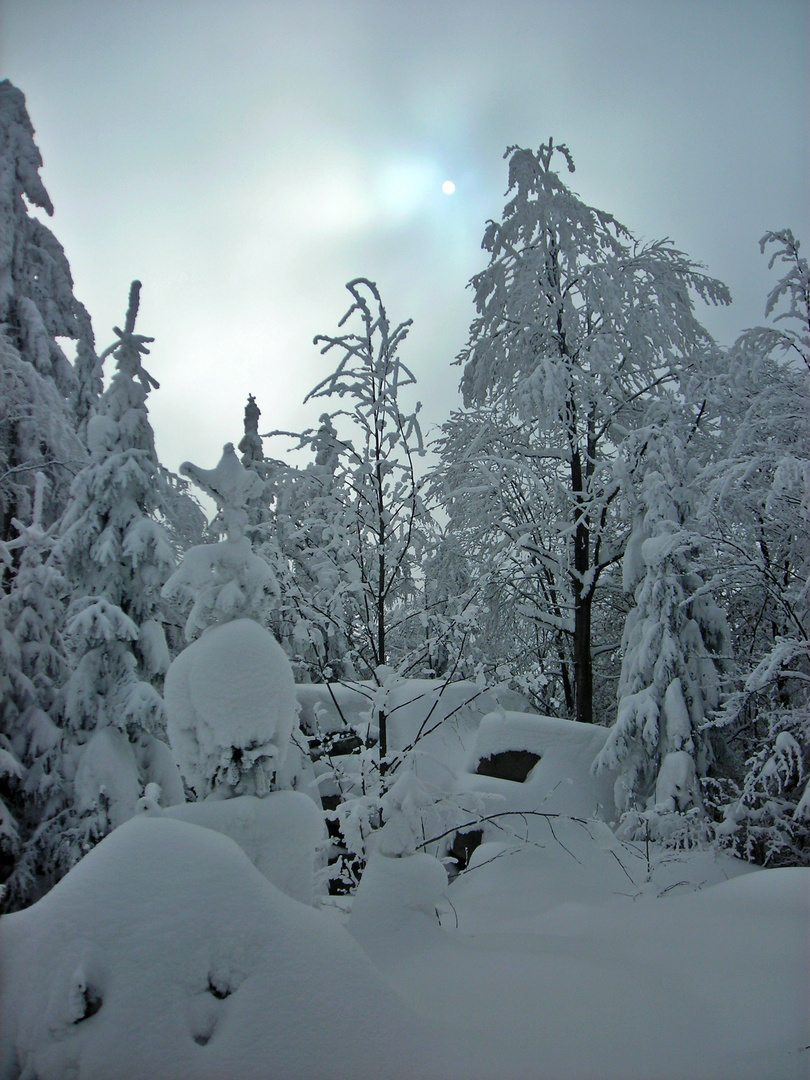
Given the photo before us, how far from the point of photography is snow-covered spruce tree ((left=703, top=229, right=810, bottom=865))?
22.1 ft

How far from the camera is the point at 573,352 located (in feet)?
37.1

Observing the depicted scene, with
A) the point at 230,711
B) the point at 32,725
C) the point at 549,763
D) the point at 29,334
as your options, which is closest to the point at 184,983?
the point at 230,711

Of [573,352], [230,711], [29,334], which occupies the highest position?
[29,334]

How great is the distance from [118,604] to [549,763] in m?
7.76

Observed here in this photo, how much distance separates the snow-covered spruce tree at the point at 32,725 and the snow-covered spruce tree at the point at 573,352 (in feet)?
24.6

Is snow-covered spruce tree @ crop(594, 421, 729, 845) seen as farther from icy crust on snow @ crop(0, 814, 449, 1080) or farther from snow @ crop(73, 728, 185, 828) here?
snow @ crop(73, 728, 185, 828)

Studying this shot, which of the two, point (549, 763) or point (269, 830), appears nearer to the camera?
point (269, 830)

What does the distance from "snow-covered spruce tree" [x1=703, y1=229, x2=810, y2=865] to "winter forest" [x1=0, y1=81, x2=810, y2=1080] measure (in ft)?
0.22

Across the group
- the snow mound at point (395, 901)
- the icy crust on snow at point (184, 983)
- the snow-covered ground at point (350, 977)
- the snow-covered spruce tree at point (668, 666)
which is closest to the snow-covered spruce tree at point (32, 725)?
the snow mound at point (395, 901)

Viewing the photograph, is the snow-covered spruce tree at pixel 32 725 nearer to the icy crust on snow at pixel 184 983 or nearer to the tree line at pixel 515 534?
the tree line at pixel 515 534

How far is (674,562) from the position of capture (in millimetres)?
9055

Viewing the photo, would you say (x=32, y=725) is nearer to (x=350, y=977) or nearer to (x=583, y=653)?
(x=583, y=653)

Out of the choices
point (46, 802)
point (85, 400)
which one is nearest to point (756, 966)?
point (46, 802)

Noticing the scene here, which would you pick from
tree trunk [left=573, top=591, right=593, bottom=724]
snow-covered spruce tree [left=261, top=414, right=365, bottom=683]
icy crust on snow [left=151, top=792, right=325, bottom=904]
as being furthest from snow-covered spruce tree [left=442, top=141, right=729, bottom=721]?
icy crust on snow [left=151, top=792, right=325, bottom=904]
